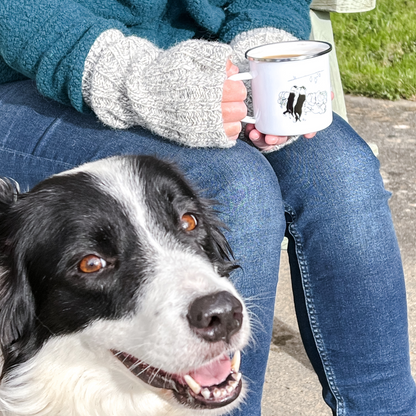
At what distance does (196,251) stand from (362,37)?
485 centimetres

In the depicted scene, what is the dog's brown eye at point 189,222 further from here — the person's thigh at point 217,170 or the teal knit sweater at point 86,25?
the teal knit sweater at point 86,25

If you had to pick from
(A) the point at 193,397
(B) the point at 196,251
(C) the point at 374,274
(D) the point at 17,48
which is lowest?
(C) the point at 374,274

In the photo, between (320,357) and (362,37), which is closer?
(320,357)

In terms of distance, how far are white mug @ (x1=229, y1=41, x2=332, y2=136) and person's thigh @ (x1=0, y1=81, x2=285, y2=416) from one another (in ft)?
0.56

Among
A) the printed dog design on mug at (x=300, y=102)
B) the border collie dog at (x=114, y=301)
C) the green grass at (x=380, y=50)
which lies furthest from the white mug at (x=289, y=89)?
the green grass at (x=380, y=50)

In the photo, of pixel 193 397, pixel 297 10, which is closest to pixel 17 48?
pixel 297 10

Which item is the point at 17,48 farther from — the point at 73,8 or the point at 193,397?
the point at 193,397

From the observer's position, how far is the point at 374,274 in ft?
7.00

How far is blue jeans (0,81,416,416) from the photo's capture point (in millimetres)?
2016

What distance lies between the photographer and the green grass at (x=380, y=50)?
17.4 feet

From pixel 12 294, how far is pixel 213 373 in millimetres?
583

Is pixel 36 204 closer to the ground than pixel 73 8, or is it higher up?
closer to the ground

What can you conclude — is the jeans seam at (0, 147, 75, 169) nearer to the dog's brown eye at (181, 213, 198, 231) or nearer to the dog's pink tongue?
the dog's brown eye at (181, 213, 198, 231)

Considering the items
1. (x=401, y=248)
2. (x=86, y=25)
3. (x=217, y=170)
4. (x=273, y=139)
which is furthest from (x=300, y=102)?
(x=401, y=248)
